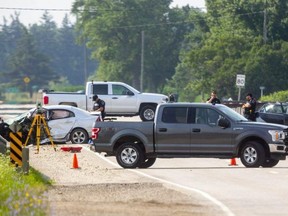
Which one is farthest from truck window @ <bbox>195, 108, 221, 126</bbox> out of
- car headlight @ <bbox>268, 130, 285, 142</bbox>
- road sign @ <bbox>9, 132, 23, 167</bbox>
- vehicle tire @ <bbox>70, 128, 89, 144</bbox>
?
vehicle tire @ <bbox>70, 128, 89, 144</bbox>

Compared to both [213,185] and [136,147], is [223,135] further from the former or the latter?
[213,185]

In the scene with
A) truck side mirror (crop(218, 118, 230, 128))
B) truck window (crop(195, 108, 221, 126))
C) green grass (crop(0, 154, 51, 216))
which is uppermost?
truck window (crop(195, 108, 221, 126))

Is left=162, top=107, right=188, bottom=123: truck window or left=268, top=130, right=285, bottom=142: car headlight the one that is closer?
left=268, top=130, right=285, bottom=142: car headlight

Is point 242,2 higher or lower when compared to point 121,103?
higher

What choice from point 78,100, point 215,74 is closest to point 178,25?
point 215,74

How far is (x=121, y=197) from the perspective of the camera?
65.9ft

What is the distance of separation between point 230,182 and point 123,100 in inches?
1118

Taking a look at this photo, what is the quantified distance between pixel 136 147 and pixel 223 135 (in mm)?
2243

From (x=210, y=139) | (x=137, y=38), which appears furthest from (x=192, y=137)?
(x=137, y=38)

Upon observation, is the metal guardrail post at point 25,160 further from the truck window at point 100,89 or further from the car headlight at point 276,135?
the truck window at point 100,89

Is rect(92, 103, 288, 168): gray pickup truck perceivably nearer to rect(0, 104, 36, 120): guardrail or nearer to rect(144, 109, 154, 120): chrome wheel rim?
rect(144, 109, 154, 120): chrome wheel rim

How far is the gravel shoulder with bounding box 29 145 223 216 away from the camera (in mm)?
17656

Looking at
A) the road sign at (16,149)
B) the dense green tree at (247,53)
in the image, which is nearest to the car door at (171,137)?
the road sign at (16,149)

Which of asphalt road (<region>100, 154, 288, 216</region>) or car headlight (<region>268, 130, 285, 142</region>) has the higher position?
car headlight (<region>268, 130, 285, 142</region>)
